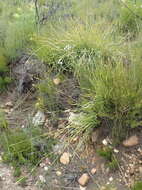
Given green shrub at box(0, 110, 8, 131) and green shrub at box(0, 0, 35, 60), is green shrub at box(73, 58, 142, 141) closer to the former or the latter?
green shrub at box(0, 110, 8, 131)

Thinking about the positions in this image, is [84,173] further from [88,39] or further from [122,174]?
[88,39]

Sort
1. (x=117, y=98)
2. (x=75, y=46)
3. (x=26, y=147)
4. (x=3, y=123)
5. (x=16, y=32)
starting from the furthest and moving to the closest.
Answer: (x=16, y=32) → (x=75, y=46) → (x=3, y=123) → (x=26, y=147) → (x=117, y=98)

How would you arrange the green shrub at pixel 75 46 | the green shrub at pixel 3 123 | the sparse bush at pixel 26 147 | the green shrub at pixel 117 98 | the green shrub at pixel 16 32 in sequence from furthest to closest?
the green shrub at pixel 16 32, the green shrub at pixel 75 46, the green shrub at pixel 3 123, the sparse bush at pixel 26 147, the green shrub at pixel 117 98

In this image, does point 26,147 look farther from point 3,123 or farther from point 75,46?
A: point 75,46

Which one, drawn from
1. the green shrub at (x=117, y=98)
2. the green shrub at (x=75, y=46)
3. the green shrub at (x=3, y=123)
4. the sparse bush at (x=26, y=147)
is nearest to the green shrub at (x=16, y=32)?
the green shrub at (x=75, y=46)

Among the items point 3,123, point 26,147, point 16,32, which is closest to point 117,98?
point 26,147

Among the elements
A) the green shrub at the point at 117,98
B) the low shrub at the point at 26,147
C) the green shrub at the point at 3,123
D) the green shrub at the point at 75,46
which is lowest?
the low shrub at the point at 26,147

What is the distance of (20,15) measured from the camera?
14.3 ft

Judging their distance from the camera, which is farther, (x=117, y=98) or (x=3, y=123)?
(x=3, y=123)

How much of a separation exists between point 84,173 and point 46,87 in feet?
3.28

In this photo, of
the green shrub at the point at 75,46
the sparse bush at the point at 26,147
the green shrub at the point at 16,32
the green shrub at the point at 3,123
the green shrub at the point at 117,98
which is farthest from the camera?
the green shrub at the point at 16,32

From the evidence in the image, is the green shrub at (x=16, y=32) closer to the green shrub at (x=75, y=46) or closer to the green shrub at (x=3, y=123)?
the green shrub at (x=75, y=46)

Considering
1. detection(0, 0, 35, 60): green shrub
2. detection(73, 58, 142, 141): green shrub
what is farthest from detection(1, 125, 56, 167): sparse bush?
detection(0, 0, 35, 60): green shrub

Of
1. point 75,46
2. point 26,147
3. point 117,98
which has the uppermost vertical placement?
point 75,46
